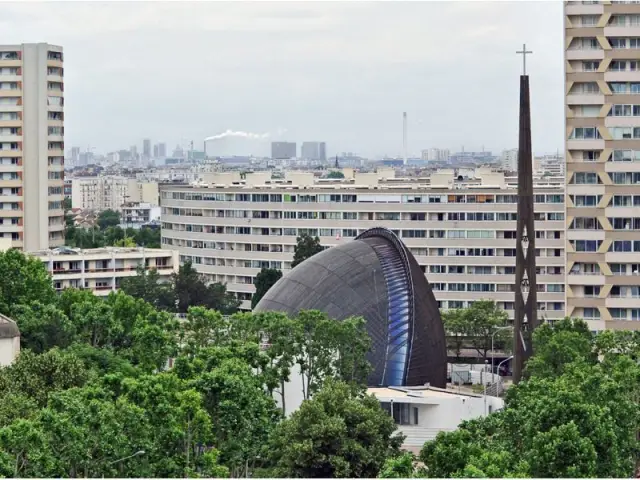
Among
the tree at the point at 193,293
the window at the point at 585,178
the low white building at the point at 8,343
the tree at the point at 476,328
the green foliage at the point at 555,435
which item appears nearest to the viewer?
the green foliage at the point at 555,435

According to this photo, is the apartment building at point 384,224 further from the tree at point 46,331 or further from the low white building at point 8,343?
the low white building at point 8,343

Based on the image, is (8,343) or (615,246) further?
(615,246)

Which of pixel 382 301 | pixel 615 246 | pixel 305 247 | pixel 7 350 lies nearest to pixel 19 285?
pixel 7 350

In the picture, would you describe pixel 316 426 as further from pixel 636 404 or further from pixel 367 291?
pixel 367 291

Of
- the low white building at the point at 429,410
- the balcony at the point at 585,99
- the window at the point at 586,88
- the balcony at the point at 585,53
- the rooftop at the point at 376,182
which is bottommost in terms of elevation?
the low white building at the point at 429,410

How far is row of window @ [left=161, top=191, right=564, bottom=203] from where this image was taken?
129000 millimetres

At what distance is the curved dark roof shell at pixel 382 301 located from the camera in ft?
278

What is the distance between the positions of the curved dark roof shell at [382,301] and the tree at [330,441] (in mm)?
22893

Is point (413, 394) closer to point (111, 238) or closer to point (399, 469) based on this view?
point (399, 469)

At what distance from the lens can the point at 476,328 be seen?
109750mm

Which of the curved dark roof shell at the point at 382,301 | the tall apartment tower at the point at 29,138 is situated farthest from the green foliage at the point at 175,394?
the tall apartment tower at the point at 29,138

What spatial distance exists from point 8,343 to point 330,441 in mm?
18787

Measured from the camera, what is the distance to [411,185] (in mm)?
137875

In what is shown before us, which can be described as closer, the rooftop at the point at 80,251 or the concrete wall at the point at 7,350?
the concrete wall at the point at 7,350
